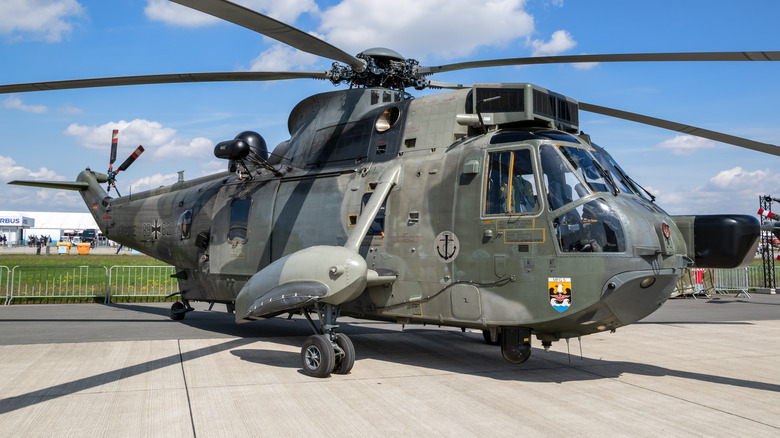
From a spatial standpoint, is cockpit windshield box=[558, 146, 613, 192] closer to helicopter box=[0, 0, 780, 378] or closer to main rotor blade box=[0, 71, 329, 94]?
helicopter box=[0, 0, 780, 378]

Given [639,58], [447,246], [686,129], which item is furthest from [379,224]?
[686,129]

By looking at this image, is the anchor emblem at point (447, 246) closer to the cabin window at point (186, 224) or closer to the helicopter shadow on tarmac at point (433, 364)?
the helicopter shadow on tarmac at point (433, 364)

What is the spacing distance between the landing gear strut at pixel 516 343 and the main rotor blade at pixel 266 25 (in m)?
4.25

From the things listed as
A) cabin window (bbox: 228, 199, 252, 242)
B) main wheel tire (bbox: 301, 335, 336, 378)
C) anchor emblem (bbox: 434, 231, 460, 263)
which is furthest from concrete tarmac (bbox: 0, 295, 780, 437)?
cabin window (bbox: 228, 199, 252, 242)

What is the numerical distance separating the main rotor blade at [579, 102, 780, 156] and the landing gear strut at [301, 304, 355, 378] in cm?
513

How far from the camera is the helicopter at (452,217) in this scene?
6.45 m

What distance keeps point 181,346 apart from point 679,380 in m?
7.25

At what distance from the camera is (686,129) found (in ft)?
27.2

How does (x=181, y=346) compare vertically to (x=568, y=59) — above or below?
below

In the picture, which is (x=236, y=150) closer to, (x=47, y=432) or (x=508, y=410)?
(x=47, y=432)

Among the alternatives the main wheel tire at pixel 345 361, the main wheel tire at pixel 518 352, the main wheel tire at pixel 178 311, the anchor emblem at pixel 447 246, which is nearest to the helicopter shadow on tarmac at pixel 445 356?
the main wheel tire at pixel 518 352

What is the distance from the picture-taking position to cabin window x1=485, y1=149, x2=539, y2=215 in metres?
6.78

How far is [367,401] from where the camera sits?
591cm

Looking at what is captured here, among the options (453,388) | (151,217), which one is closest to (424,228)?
(453,388)
